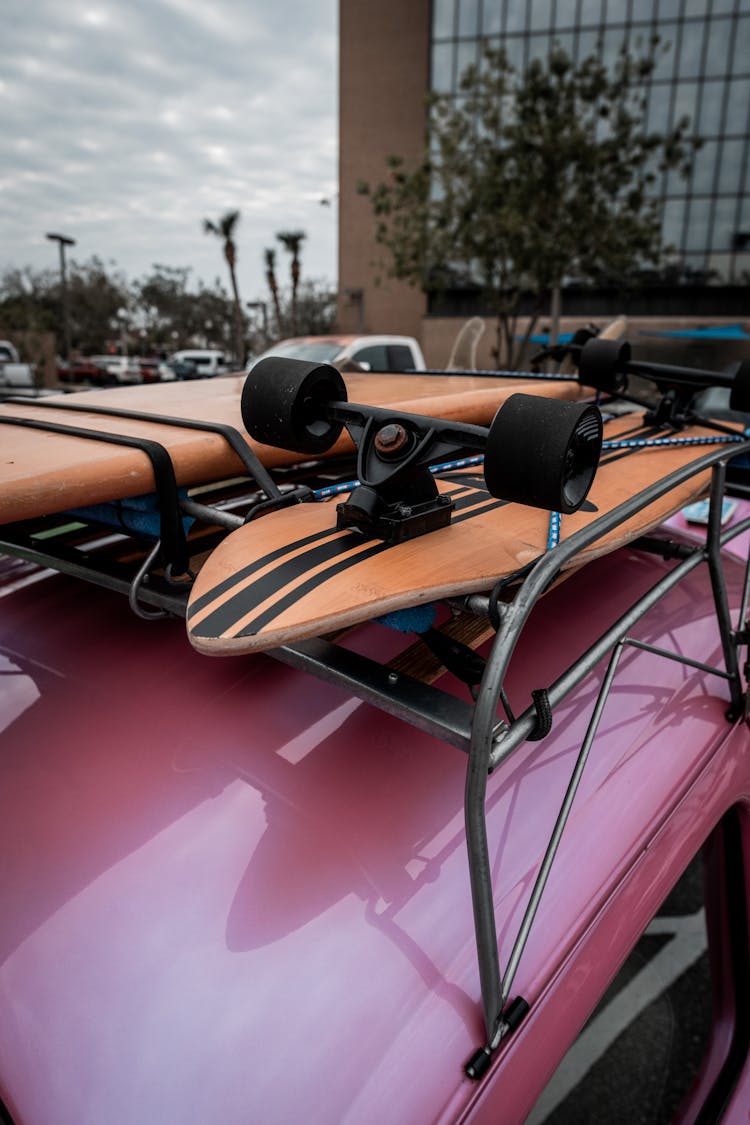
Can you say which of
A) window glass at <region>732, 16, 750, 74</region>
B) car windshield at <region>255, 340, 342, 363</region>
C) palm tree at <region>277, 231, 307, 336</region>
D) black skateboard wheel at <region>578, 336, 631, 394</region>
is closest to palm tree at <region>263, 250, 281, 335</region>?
palm tree at <region>277, 231, 307, 336</region>

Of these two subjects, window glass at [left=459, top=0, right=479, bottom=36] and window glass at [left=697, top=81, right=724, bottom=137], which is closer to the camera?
window glass at [left=697, top=81, right=724, bottom=137]

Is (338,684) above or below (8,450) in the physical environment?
below

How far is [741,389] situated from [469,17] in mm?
33784

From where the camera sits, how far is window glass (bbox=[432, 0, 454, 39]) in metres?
28.2

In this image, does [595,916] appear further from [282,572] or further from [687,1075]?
[687,1075]

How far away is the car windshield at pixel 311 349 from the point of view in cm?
839

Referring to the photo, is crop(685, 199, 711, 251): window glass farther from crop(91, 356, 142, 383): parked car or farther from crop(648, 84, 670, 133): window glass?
crop(91, 356, 142, 383): parked car

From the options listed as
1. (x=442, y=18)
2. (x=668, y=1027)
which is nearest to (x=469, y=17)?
(x=442, y=18)

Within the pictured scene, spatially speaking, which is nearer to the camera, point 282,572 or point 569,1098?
point 282,572

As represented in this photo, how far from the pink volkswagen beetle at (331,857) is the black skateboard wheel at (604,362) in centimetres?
84

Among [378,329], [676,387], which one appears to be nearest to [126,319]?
[378,329]

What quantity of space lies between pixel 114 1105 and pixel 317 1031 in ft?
0.83

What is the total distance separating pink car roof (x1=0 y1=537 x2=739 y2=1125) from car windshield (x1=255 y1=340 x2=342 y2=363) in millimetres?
7404

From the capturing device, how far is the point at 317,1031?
0.88 m
